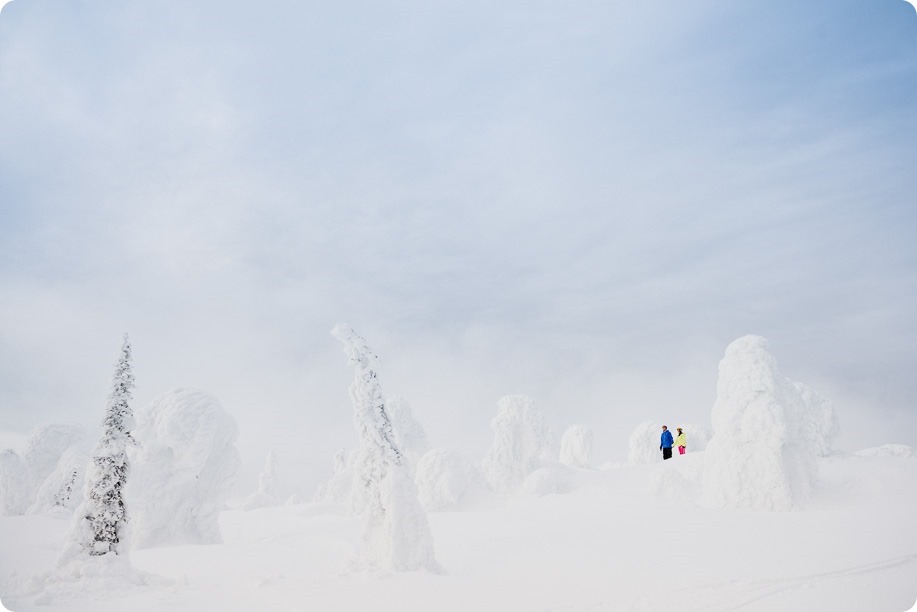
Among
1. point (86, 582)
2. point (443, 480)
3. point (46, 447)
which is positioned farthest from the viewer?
point (46, 447)

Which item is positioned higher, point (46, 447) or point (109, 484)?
point (46, 447)

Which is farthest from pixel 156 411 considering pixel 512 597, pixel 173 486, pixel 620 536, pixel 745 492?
pixel 745 492

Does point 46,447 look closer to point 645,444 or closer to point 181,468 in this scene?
point 181,468

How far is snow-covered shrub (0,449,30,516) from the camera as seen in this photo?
35406 mm

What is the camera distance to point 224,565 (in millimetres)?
18328

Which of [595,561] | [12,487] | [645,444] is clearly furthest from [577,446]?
[12,487]

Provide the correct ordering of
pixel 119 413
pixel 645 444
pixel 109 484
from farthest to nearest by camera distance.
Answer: pixel 645 444
pixel 119 413
pixel 109 484

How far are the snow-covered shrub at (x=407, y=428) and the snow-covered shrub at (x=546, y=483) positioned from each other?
9830 millimetres

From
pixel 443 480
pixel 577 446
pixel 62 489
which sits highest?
pixel 577 446

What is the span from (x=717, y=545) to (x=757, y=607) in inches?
237

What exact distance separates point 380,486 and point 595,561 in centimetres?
693

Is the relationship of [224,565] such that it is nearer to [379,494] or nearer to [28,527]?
[379,494]

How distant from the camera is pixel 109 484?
16125 millimetres

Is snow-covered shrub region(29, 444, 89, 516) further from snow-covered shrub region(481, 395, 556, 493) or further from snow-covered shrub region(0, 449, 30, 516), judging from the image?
snow-covered shrub region(481, 395, 556, 493)
